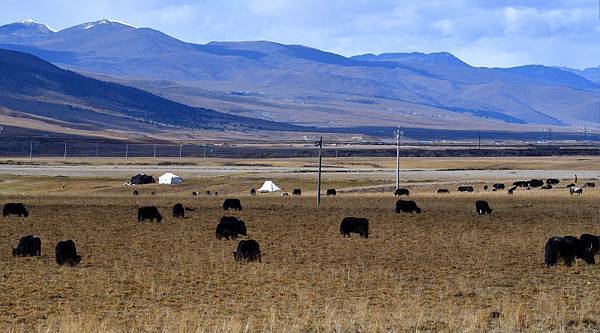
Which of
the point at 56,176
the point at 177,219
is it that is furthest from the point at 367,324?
the point at 56,176

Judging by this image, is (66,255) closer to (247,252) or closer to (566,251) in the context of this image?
(247,252)

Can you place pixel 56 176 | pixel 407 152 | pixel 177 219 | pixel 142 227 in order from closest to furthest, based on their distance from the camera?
pixel 142 227 → pixel 177 219 → pixel 56 176 → pixel 407 152

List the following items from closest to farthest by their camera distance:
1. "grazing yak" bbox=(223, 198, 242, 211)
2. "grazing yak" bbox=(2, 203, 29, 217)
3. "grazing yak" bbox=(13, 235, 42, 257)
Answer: "grazing yak" bbox=(13, 235, 42, 257) → "grazing yak" bbox=(2, 203, 29, 217) → "grazing yak" bbox=(223, 198, 242, 211)

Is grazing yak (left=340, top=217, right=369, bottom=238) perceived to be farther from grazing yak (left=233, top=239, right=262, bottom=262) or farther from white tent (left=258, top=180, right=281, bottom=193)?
white tent (left=258, top=180, right=281, bottom=193)

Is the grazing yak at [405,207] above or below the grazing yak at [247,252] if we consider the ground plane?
above

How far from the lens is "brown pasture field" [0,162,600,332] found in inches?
609

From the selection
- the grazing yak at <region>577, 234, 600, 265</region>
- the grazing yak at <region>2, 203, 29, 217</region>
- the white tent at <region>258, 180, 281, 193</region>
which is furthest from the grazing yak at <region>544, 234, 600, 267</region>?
the white tent at <region>258, 180, 281, 193</region>

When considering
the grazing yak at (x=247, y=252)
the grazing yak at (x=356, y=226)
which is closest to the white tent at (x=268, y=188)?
the grazing yak at (x=356, y=226)

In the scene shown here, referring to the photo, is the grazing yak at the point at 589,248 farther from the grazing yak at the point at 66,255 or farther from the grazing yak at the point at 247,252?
the grazing yak at the point at 66,255

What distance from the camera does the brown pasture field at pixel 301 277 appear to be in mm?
15469

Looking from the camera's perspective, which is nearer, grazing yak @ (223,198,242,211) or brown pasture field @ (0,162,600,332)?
brown pasture field @ (0,162,600,332)

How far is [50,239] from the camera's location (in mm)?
28406

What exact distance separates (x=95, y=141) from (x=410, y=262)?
167 meters

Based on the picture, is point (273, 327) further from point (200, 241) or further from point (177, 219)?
point (177, 219)
